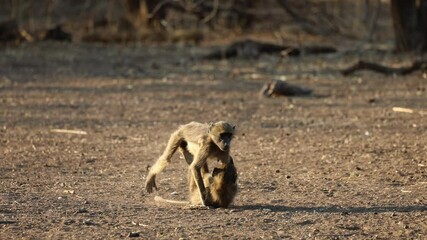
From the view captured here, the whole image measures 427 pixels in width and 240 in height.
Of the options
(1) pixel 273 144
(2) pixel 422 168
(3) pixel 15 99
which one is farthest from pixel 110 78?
(2) pixel 422 168

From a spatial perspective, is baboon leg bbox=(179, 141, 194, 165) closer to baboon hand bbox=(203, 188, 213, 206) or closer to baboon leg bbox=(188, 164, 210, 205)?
baboon leg bbox=(188, 164, 210, 205)

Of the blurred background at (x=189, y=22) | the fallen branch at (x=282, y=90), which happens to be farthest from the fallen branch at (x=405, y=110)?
the blurred background at (x=189, y=22)

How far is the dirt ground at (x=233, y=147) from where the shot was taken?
7.25 meters

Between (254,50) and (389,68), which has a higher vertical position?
(389,68)

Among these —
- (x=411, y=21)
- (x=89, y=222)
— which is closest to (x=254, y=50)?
(x=411, y=21)

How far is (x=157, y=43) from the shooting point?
77.7 feet

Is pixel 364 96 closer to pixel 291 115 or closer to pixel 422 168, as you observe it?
pixel 291 115

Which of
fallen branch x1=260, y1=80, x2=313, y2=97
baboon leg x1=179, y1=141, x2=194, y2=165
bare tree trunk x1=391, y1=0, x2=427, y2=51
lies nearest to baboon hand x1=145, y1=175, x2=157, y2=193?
baboon leg x1=179, y1=141, x2=194, y2=165

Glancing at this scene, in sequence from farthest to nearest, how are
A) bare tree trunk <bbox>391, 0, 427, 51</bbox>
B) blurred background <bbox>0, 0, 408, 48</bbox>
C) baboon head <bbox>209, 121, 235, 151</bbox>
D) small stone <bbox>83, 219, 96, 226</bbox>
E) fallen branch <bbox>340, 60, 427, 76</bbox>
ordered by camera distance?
blurred background <bbox>0, 0, 408, 48</bbox> < bare tree trunk <bbox>391, 0, 427, 51</bbox> < fallen branch <bbox>340, 60, 427, 76</bbox> < baboon head <bbox>209, 121, 235, 151</bbox> < small stone <bbox>83, 219, 96, 226</bbox>

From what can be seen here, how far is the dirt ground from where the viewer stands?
23.8 feet

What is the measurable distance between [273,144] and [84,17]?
630 inches

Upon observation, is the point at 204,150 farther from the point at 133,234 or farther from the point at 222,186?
the point at 133,234

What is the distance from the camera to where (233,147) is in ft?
36.9

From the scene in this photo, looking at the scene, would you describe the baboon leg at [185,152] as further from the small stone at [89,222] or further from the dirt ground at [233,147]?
the small stone at [89,222]
